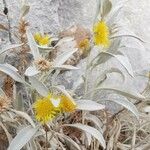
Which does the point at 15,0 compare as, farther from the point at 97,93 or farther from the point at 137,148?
the point at 137,148

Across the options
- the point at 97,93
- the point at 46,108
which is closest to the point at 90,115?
the point at 97,93

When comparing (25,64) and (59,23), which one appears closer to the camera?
(25,64)

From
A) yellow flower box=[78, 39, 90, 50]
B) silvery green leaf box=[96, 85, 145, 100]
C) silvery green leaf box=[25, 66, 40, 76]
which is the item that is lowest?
silvery green leaf box=[96, 85, 145, 100]

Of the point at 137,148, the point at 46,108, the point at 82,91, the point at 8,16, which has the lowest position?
the point at 137,148

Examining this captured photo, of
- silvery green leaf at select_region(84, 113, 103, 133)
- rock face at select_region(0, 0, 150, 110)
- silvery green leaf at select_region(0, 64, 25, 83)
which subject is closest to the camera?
silvery green leaf at select_region(0, 64, 25, 83)

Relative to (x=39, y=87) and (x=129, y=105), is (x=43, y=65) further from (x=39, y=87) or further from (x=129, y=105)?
(x=129, y=105)

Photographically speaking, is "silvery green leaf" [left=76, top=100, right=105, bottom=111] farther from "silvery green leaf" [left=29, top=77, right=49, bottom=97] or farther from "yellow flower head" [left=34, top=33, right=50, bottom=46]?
"yellow flower head" [left=34, top=33, right=50, bottom=46]

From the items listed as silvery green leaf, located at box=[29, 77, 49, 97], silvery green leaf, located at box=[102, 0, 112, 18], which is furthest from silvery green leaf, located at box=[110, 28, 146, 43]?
silvery green leaf, located at box=[29, 77, 49, 97]

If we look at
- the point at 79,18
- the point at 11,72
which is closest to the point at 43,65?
the point at 11,72

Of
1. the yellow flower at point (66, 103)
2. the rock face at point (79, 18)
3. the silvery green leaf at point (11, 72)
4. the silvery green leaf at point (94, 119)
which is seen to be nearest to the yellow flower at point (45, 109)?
the yellow flower at point (66, 103)
